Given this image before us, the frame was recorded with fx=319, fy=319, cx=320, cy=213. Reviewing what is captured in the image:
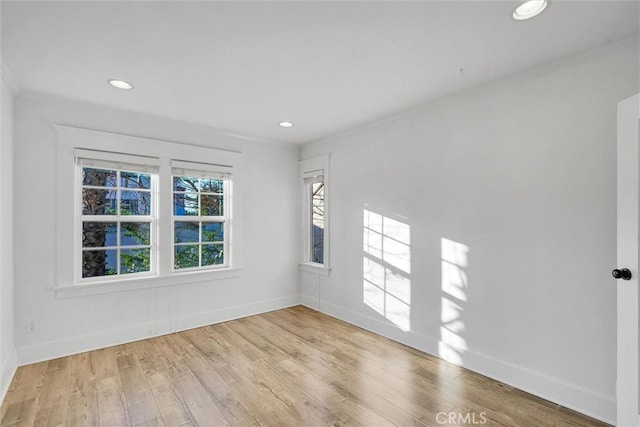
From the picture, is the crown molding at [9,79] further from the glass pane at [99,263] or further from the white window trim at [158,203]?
the glass pane at [99,263]

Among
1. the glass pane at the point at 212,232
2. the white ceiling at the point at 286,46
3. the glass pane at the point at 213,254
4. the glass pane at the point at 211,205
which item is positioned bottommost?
the glass pane at the point at 213,254

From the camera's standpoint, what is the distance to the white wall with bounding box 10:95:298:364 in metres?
2.98

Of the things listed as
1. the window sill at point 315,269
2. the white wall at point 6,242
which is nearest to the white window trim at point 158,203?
the white wall at point 6,242

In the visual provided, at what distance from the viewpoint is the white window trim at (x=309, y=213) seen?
445cm

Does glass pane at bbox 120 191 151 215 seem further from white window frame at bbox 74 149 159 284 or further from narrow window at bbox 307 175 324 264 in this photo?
narrow window at bbox 307 175 324 264

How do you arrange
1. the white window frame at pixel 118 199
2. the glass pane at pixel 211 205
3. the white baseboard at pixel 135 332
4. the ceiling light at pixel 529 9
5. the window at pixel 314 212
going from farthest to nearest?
the window at pixel 314 212, the glass pane at pixel 211 205, the white window frame at pixel 118 199, the white baseboard at pixel 135 332, the ceiling light at pixel 529 9

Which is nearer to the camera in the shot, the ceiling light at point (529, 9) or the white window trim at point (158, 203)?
the ceiling light at point (529, 9)

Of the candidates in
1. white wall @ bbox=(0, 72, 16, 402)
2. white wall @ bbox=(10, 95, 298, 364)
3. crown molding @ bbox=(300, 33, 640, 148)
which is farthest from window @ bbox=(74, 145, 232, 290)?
crown molding @ bbox=(300, 33, 640, 148)

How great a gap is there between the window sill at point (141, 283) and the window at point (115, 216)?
0.43 ft

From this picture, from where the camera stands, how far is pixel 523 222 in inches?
99.7

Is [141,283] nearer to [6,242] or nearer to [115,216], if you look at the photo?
[115,216]

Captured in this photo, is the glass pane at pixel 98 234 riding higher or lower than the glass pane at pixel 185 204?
lower

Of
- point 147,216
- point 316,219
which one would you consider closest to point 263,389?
point 147,216

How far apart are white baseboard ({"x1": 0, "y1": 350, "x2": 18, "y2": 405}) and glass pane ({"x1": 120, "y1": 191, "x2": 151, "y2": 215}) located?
1.55m
